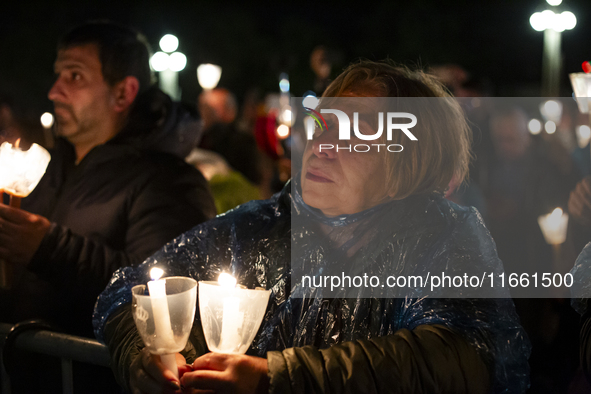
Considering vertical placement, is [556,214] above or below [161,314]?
above

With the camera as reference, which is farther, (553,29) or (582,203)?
(553,29)

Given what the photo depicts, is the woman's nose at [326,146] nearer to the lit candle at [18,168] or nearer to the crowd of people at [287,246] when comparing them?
the crowd of people at [287,246]

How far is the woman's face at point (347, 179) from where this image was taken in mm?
1799

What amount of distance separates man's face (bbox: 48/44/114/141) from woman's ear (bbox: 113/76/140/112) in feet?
0.12

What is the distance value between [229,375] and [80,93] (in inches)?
65.5

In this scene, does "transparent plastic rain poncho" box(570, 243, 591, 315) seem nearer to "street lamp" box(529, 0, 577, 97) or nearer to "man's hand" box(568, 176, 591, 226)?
"man's hand" box(568, 176, 591, 226)

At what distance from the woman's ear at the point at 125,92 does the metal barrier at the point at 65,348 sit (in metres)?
1.04

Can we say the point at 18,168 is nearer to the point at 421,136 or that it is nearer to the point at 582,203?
the point at 421,136

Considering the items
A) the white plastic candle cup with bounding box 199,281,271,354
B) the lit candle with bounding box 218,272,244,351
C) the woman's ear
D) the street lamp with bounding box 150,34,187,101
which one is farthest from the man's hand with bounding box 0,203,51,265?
the street lamp with bounding box 150,34,187,101

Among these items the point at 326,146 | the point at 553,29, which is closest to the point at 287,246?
the point at 326,146

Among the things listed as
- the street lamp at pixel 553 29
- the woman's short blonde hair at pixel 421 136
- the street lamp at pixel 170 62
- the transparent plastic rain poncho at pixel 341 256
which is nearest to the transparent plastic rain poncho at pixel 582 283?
the transparent plastic rain poncho at pixel 341 256

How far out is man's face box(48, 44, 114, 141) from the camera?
258 cm

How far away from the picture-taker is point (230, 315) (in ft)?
4.79

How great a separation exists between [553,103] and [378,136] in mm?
4061
